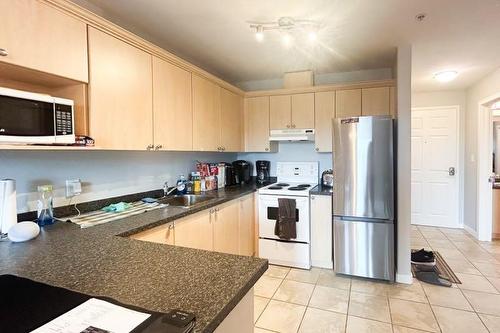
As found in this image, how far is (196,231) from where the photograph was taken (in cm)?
229

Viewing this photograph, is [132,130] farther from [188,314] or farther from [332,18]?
[332,18]

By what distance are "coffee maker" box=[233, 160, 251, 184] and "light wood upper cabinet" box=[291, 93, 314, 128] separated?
0.86 metres

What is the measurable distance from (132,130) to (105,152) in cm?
40

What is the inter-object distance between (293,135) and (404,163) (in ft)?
4.35

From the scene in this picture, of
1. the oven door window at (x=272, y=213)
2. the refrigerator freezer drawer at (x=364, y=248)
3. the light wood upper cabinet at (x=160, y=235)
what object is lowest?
the refrigerator freezer drawer at (x=364, y=248)

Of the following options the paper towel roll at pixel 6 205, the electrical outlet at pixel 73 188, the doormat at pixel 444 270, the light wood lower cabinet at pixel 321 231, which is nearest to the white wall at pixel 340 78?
the light wood lower cabinet at pixel 321 231

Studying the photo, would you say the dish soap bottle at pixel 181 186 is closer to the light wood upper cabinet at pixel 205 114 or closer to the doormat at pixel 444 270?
the light wood upper cabinet at pixel 205 114

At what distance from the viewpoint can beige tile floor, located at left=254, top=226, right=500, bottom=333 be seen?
2125 mm

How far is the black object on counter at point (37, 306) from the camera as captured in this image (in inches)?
26.8

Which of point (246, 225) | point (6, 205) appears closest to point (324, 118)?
point (246, 225)

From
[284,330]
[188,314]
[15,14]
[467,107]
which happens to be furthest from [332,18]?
[467,107]

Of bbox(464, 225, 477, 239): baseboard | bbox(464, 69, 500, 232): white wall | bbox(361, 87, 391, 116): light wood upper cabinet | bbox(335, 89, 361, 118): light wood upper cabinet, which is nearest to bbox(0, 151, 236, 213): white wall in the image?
bbox(335, 89, 361, 118): light wood upper cabinet

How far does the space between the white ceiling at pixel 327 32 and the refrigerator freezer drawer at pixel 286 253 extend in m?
2.18

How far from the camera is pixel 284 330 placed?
2088 mm
